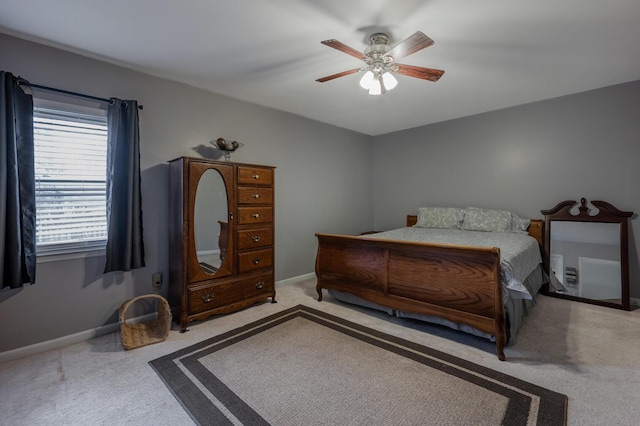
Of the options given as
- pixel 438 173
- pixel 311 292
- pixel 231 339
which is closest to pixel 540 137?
pixel 438 173

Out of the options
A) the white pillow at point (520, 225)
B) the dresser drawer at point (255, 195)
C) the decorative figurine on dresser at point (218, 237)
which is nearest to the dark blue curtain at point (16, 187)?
the decorative figurine on dresser at point (218, 237)

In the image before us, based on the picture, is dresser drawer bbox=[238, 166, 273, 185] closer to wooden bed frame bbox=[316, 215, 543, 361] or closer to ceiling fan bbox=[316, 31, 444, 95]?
wooden bed frame bbox=[316, 215, 543, 361]

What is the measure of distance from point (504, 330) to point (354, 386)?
3.93 ft

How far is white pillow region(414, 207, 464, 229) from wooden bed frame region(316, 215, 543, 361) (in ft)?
6.09

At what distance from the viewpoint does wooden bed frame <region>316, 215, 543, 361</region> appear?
2193mm

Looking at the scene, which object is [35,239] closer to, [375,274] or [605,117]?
[375,274]

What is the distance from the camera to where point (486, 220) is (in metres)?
3.93

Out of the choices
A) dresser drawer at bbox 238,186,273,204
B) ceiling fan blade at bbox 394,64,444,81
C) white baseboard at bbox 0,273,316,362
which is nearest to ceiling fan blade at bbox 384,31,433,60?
ceiling fan blade at bbox 394,64,444,81

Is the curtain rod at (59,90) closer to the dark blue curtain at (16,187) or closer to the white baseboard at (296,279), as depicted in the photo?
the dark blue curtain at (16,187)

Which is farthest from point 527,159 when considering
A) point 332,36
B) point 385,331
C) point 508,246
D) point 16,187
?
point 16,187

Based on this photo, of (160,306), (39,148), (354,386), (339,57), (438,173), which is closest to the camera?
(354,386)

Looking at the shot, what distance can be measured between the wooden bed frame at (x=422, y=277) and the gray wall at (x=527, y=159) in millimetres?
2269

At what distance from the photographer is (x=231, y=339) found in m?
2.45

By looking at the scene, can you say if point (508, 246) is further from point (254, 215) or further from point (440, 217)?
point (254, 215)
